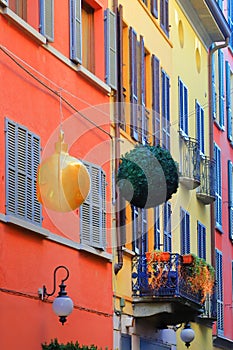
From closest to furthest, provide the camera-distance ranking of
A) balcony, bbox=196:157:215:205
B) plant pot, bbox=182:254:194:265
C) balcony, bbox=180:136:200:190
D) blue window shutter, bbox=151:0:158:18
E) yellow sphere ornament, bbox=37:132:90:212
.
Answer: yellow sphere ornament, bbox=37:132:90:212, plant pot, bbox=182:254:194:265, blue window shutter, bbox=151:0:158:18, balcony, bbox=180:136:200:190, balcony, bbox=196:157:215:205

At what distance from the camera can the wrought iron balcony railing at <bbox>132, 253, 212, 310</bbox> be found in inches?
980

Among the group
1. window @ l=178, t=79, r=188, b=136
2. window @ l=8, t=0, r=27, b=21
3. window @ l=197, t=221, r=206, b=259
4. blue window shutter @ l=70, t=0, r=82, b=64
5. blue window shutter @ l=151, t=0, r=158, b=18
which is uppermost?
blue window shutter @ l=151, t=0, r=158, b=18

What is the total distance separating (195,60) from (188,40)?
1.19 meters

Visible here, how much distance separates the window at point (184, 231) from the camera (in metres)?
30.2

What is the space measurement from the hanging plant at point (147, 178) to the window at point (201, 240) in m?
15.6

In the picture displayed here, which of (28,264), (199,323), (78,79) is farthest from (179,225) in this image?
(28,264)

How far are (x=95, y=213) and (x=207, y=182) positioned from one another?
11.5 meters

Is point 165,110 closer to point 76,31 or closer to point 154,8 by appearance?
point 154,8

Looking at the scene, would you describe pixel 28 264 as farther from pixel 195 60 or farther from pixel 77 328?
pixel 195 60

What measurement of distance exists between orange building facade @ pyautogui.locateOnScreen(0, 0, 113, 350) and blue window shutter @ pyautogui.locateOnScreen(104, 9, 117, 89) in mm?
136

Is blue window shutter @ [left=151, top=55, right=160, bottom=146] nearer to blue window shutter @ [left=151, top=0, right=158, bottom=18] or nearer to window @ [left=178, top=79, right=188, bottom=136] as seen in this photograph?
blue window shutter @ [left=151, top=0, right=158, bottom=18]

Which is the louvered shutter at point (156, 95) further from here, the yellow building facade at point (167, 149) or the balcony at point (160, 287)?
the balcony at point (160, 287)

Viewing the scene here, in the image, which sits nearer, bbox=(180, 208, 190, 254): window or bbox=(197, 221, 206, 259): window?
bbox=(180, 208, 190, 254): window

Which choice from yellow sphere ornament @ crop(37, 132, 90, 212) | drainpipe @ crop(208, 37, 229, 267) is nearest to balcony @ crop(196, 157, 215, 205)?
drainpipe @ crop(208, 37, 229, 267)
